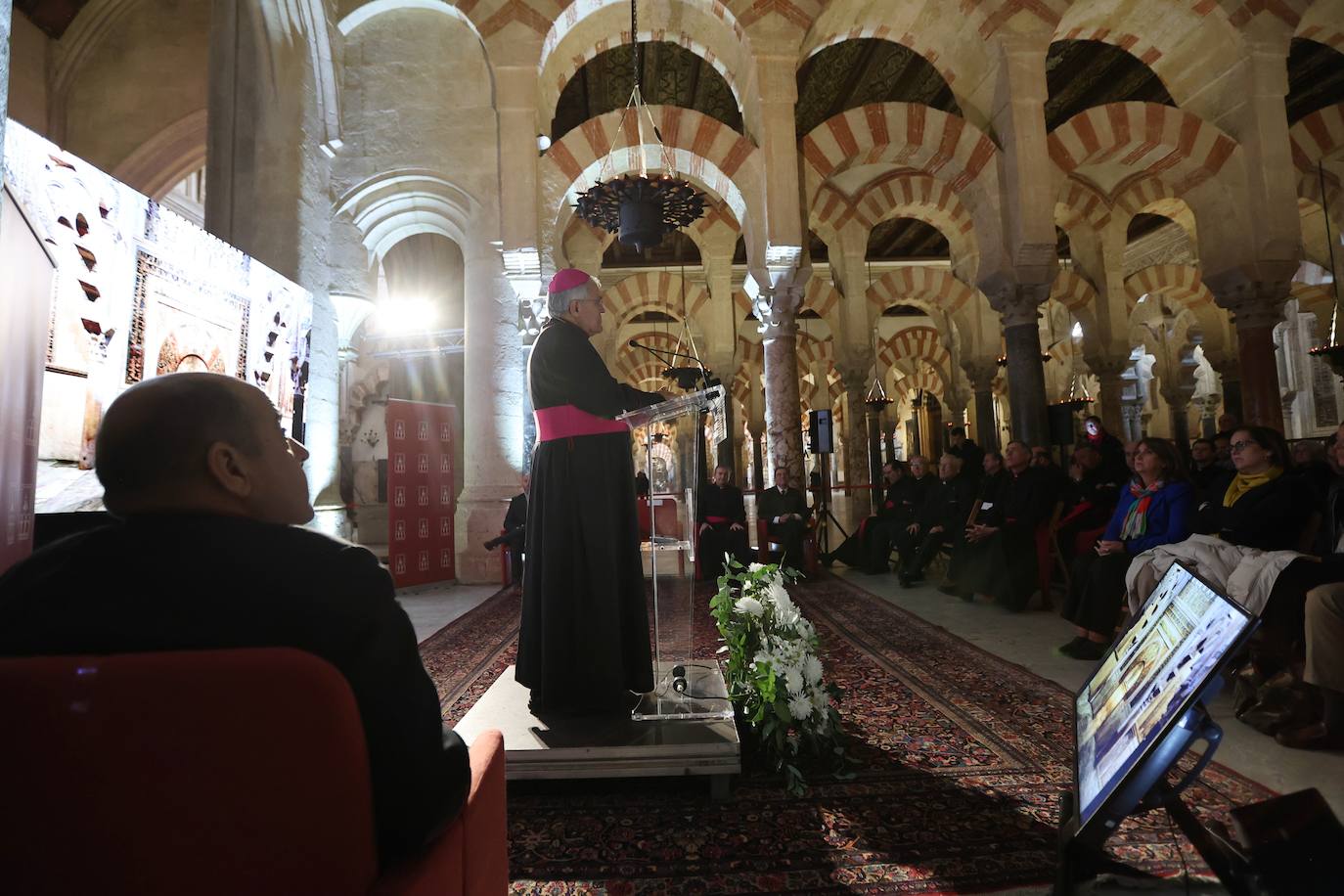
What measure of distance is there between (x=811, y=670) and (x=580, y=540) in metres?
0.94

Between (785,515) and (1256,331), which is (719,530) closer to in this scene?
(785,515)

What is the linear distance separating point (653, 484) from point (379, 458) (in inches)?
445

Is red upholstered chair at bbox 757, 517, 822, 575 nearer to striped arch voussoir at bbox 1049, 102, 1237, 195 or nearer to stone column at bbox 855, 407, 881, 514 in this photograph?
striped arch voussoir at bbox 1049, 102, 1237, 195

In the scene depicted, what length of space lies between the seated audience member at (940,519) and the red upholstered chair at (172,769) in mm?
6272

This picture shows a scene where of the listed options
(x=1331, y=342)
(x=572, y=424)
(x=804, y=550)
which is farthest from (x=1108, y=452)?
(x=572, y=424)

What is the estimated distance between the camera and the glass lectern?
7.74 ft

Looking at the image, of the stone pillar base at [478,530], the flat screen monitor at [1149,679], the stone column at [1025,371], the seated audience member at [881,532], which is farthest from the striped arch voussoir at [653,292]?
the flat screen monitor at [1149,679]

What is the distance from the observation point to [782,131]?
21.6 feet

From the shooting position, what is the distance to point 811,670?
7.81ft

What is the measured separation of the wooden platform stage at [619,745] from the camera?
6.86ft

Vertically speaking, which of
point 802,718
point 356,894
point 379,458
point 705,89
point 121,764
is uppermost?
point 705,89

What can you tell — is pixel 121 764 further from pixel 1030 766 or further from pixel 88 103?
pixel 88 103

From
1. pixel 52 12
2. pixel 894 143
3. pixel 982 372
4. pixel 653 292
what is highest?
pixel 52 12

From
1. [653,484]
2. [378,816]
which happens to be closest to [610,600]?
[653,484]
